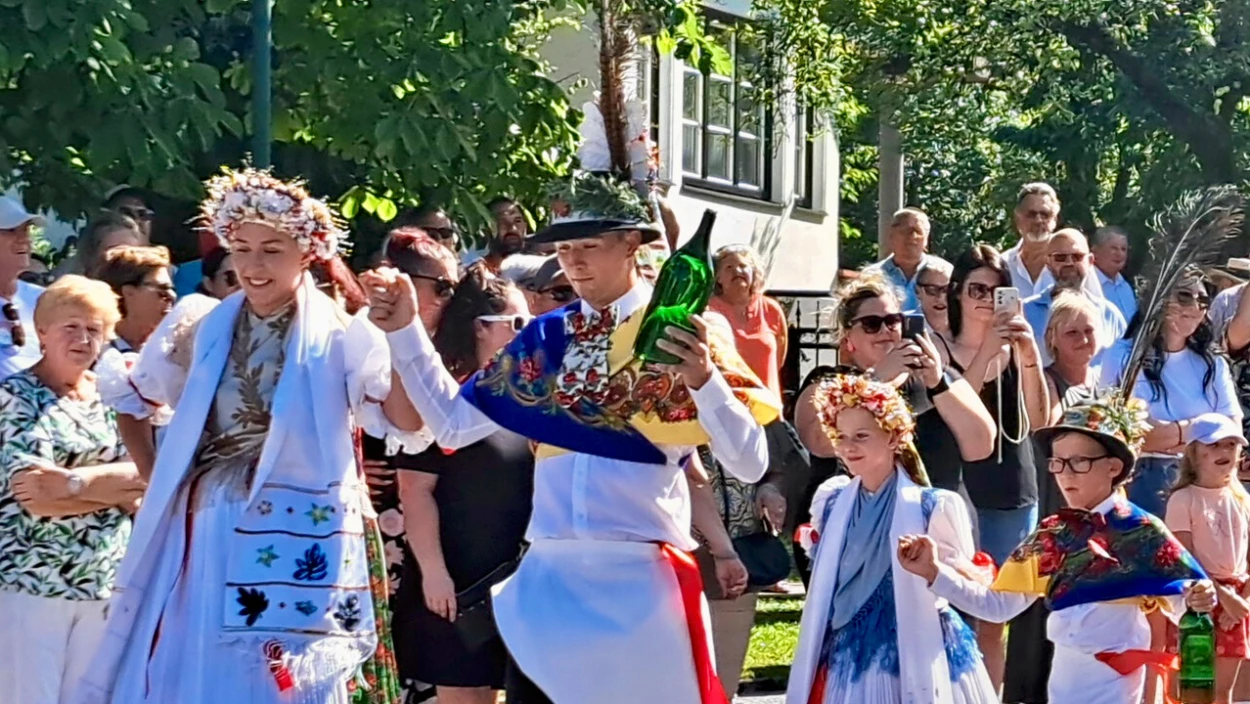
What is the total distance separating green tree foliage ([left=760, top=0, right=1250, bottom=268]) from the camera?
58.3ft

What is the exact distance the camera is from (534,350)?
5.71m

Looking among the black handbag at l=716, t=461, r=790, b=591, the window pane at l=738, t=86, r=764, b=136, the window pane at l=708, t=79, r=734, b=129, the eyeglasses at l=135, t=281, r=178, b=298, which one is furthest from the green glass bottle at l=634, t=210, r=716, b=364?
the window pane at l=738, t=86, r=764, b=136

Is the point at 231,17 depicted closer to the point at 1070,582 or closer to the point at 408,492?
the point at 408,492

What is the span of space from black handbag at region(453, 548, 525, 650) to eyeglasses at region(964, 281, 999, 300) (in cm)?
242

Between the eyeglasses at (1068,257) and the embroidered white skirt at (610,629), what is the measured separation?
4.78 m

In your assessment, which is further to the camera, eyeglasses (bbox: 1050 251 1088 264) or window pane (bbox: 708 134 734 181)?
window pane (bbox: 708 134 734 181)

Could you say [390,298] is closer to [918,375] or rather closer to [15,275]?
[918,375]

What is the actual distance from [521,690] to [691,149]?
18.3 meters

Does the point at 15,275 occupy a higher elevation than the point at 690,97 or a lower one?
lower

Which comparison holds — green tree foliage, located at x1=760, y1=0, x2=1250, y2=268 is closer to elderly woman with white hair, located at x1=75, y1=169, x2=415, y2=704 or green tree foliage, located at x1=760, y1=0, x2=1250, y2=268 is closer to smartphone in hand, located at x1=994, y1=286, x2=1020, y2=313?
smartphone in hand, located at x1=994, y1=286, x2=1020, y2=313

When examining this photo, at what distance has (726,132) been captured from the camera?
24.6 m

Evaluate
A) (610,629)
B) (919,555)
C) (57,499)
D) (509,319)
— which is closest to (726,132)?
(509,319)

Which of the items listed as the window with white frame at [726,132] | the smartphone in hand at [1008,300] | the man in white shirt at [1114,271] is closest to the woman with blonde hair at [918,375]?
the smartphone in hand at [1008,300]

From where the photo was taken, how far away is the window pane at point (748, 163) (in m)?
25.5
